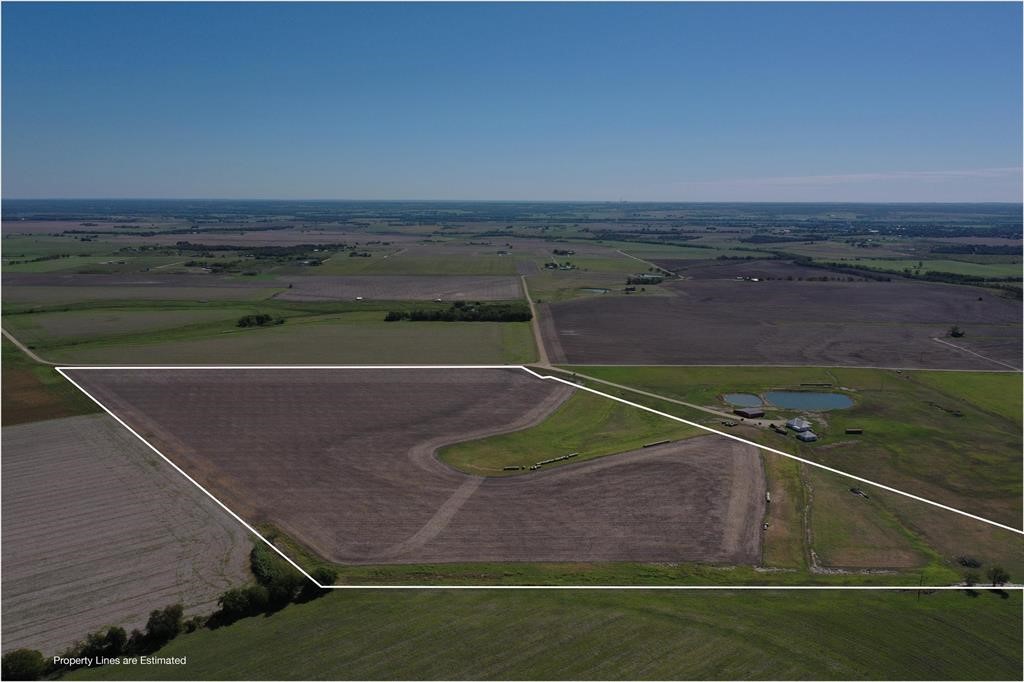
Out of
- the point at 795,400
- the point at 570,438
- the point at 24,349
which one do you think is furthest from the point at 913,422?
the point at 24,349

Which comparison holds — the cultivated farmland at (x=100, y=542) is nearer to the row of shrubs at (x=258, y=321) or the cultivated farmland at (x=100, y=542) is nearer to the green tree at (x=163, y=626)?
the green tree at (x=163, y=626)

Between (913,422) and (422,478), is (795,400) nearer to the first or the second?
(913,422)

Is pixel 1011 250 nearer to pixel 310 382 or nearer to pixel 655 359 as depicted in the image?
pixel 655 359

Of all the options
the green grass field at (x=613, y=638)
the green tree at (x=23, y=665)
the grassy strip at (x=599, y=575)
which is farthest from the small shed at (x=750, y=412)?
the green tree at (x=23, y=665)

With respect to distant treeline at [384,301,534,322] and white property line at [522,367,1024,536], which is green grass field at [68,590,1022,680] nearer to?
white property line at [522,367,1024,536]

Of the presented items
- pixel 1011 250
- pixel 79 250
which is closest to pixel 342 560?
pixel 79 250

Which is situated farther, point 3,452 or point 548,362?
point 548,362

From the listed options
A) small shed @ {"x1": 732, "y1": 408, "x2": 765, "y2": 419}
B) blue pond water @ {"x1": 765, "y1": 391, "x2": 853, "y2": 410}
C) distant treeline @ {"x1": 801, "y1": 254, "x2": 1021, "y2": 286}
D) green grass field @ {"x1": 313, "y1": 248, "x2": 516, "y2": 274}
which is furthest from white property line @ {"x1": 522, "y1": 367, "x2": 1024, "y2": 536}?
distant treeline @ {"x1": 801, "y1": 254, "x2": 1021, "y2": 286}
